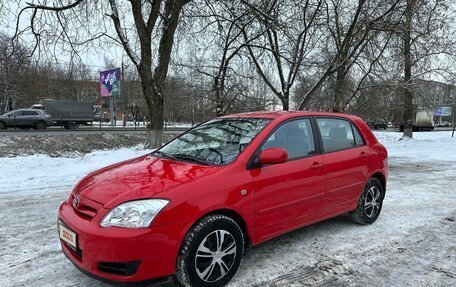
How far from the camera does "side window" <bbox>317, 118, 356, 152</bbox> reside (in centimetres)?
461

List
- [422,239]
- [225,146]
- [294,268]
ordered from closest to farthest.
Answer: [294,268], [225,146], [422,239]

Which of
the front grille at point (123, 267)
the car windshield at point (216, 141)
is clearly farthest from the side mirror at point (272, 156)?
the front grille at point (123, 267)

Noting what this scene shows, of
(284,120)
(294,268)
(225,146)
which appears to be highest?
(284,120)

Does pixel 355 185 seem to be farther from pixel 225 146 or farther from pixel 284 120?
pixel 225 146

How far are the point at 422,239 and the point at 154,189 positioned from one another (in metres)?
3.48

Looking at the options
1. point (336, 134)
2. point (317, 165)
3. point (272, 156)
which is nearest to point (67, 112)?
point (336, 134)

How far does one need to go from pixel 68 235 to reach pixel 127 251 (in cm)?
73

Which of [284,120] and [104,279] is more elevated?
[284,120]

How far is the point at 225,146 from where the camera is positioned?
13.0 feet

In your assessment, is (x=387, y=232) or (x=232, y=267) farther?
(x=387, y=232)

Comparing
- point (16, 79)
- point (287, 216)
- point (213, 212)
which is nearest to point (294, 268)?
point (287, 216)

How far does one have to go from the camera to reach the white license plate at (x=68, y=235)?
10.2ft

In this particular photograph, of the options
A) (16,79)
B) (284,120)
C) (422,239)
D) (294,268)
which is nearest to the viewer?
(294,268)

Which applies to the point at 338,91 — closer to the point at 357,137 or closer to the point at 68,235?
the point at 357,137
